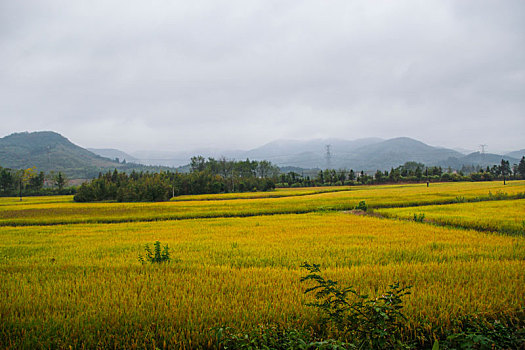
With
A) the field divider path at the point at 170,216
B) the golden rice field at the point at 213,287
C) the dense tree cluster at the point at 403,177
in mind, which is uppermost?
the dense tree cluster at the point at 403,177

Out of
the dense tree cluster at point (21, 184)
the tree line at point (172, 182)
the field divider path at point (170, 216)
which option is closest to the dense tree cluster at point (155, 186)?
the tree line at point (172, 182)

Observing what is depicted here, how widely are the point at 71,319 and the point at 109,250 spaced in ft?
23.2

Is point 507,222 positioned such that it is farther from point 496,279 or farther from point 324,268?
point 324,268

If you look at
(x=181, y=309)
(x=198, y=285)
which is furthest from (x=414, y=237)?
(x=181, y=309)

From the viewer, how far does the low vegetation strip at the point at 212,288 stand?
4367mm

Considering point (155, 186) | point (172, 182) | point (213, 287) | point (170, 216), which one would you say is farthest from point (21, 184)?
point (213, 287)

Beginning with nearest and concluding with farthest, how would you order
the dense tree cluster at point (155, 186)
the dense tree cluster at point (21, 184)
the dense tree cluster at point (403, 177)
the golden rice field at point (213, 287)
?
the golden rice field at point (213, 287) → the dense tree cluster at point (155, 186) → the dense tree cluster at point (21, 184) → the dense tree cluster at point (403, 177)

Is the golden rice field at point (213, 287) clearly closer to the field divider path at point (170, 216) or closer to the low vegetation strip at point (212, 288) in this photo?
the low vegetation strip at point (212, 288)

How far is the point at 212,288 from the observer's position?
601cm

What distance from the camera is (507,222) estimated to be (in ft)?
50.3

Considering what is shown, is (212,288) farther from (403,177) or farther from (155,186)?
(403,177)

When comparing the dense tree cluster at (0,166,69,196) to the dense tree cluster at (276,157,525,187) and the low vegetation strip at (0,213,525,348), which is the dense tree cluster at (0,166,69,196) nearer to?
the dense tree cluster at (276,157,525,187)

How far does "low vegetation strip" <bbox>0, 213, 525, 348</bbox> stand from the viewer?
437 centimetres

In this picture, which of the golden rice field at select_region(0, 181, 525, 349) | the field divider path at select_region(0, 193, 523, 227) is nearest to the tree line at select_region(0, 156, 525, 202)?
the field divider path at select_region(0, 193, 523, 227)
